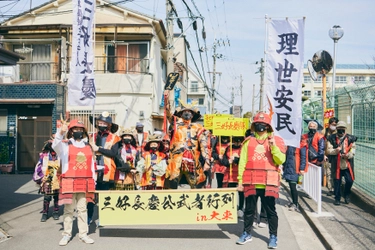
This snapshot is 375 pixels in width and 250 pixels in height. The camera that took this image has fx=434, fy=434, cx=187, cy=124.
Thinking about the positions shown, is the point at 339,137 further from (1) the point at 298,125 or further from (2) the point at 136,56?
(2) the point at 136,56

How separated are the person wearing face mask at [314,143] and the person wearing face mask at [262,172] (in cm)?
342

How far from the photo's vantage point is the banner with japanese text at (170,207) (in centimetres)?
712

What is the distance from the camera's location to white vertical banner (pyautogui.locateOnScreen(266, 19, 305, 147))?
7.74m

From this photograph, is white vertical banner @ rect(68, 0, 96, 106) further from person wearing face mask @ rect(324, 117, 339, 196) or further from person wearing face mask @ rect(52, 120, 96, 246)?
person wearing face mask @ rect(324, 117, 339, 196)

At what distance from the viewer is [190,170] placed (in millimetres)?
8133

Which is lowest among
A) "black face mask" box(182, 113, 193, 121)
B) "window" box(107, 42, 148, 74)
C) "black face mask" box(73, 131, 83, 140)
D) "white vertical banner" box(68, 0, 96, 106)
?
"black face mask" box(73, 131, 83, 140)

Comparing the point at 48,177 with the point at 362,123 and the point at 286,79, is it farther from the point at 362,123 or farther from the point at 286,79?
the point at 362,123

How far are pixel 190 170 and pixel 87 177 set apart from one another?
2043mm

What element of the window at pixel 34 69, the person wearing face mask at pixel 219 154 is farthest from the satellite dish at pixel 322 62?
the window at pixel 34 69

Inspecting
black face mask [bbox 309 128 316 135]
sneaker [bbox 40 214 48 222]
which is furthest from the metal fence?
sneaker [bbox 40 214 48 222]

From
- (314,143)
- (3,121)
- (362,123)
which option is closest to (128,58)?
(3,121)

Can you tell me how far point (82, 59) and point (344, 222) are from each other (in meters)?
6.01

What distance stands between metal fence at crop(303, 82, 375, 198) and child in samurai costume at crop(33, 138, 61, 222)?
6.92m

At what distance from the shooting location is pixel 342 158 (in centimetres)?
998
